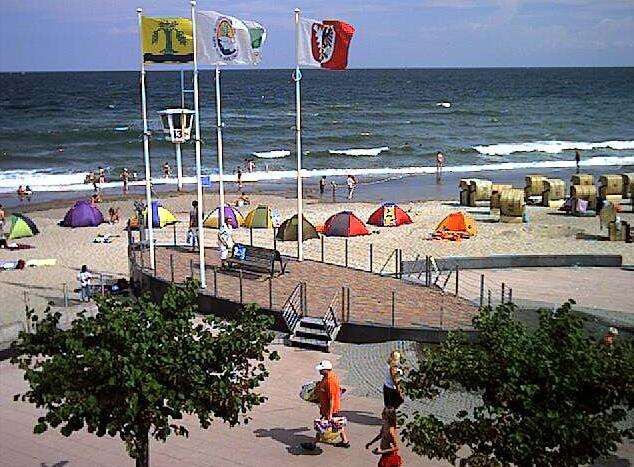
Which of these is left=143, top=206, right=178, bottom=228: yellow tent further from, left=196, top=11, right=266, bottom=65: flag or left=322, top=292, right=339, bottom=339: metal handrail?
left=322, top=292, right=339, bottom=339: metal handrail

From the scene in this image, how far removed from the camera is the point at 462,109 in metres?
99.9

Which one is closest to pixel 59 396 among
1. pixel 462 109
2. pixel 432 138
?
pixel 432 138

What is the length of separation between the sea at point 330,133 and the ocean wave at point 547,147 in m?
0.09

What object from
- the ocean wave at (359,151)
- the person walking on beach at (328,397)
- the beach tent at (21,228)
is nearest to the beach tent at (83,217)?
the beach tent at (21,228)

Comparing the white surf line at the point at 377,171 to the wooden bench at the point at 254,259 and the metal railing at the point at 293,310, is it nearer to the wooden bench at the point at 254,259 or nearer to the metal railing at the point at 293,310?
the wooden bench at the point at 254,259

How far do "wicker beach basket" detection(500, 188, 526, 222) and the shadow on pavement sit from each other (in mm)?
19333

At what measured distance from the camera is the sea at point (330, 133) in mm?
55062

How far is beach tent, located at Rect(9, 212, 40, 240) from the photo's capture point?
2842cm

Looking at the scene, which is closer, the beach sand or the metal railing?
the metal railing

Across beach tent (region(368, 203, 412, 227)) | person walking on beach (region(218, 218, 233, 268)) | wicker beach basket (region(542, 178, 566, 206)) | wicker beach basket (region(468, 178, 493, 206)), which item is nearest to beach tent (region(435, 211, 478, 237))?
beach tent (region(368, 203, 412, 227))

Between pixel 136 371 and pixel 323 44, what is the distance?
1322 centimetres

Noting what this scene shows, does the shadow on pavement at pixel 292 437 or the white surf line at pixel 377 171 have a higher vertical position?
the shadow on pavement at pixel 292 437

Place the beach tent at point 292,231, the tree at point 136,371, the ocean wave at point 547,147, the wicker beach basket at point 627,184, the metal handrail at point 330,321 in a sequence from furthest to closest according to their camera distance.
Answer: the ocean wave at point 547,147, the wicker beach basket at point 627,184, the beach tent at point 292,231, the metal handrail at point 330,321, the tree at point 136,371

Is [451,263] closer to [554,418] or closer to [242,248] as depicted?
[242,248]
